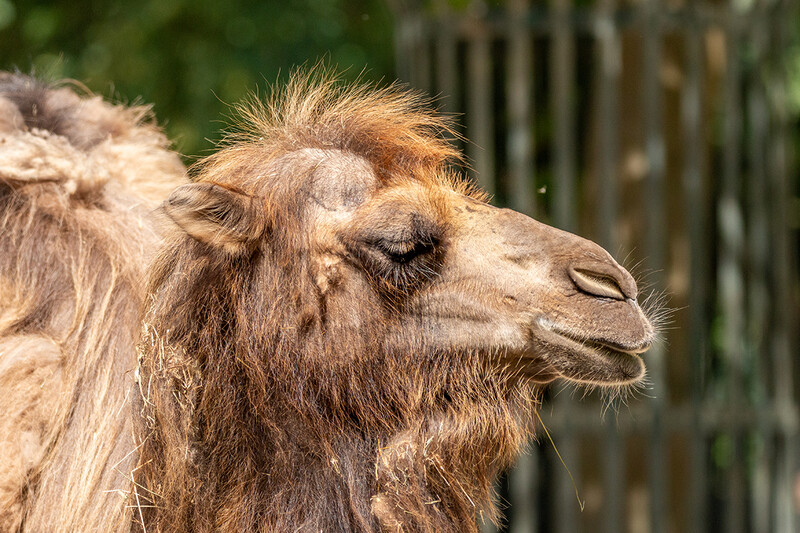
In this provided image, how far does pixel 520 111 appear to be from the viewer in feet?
17.3

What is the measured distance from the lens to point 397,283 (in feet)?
7.69

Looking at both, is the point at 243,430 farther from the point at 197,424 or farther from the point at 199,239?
the point at 199,239

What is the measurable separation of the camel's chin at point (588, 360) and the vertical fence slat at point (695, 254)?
9.95 feet

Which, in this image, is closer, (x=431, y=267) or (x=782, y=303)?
(x=431, y=267)

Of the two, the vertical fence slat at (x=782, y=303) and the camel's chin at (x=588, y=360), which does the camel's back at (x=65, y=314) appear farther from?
the vertical fence slat at (x=782, y=303)

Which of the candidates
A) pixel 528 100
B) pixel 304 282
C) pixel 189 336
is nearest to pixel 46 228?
pixel 189 336

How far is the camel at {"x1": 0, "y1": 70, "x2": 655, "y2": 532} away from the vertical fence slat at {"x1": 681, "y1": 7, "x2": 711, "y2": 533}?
2993 millimetres

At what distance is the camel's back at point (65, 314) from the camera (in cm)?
231

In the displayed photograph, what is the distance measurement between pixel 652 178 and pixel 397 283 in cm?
314

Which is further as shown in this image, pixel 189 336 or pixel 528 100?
pixel 528 100

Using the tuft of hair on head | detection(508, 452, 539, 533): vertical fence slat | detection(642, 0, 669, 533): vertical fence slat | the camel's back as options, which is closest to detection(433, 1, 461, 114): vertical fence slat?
detection(642, 0, 669, 533): vertical fence slat

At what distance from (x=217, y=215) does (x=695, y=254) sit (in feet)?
11.7

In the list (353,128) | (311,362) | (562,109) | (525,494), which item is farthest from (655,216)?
(311,362)

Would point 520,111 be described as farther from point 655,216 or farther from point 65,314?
point 65,314
